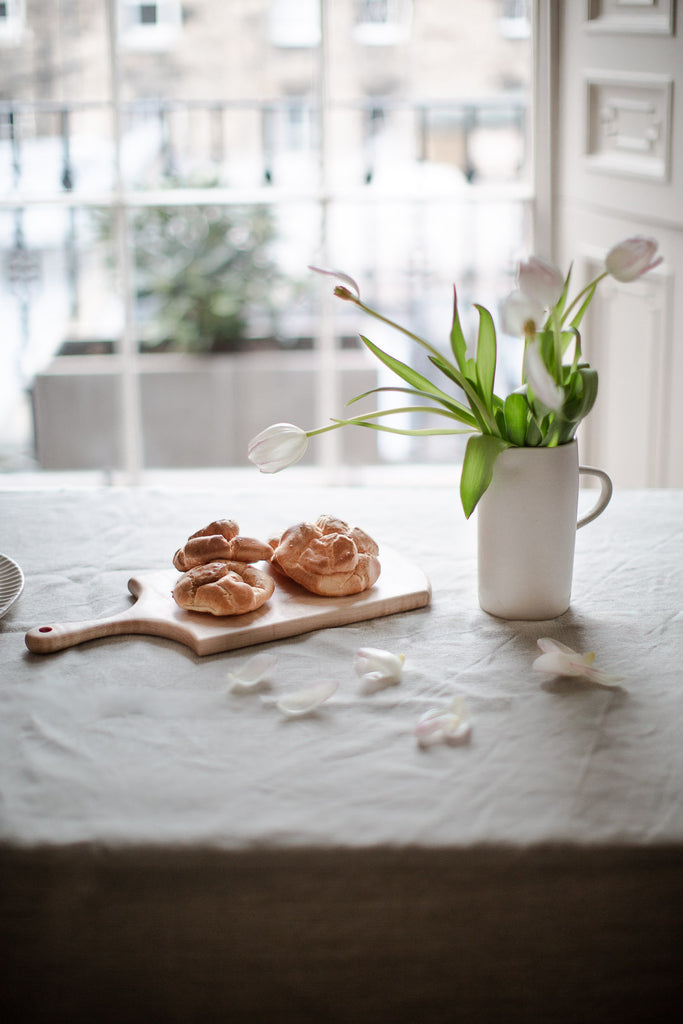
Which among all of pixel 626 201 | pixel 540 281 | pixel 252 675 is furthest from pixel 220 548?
pixel 626 201

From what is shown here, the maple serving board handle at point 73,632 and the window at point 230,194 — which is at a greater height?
the window at point 230,194

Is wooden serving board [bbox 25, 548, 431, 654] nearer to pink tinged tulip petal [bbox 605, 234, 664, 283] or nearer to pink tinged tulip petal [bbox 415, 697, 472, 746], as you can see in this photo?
pink tinged tulip petal [bbox 415, 697, 472, 746]

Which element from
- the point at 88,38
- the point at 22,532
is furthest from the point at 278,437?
the point at 88,38

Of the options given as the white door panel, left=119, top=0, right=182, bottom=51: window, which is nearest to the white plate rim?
the white door panel

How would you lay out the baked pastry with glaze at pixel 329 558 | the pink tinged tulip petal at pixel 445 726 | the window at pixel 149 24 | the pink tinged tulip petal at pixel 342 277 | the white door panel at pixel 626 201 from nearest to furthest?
the pink tinged tulip petal at pixel 445 726 → the pink tinged tulip petal at pixel 342 277 → the baked pastry with glaze at pixel 329 558 → the white door panel at pixel 626 201 → the window at pixel 149 24

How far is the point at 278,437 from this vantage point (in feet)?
3.59

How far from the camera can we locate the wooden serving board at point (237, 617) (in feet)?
3.48

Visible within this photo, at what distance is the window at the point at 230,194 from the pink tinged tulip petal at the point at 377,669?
6.21ft

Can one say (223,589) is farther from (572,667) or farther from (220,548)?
(572,667)

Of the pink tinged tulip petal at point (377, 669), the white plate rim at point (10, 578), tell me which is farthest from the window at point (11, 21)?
the pink tinged tulip petal at point (377, 669)

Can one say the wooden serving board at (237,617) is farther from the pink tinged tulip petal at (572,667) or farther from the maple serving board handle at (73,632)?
the pink tinged tulip petal at (572,667)

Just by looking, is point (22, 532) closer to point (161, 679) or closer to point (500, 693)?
point (161, 679)

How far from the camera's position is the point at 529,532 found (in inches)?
42.7

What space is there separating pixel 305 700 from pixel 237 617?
0.56 ft
